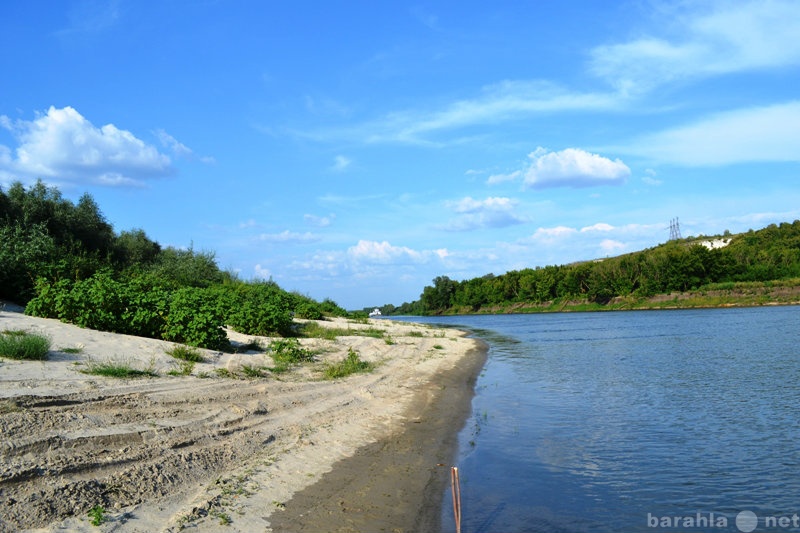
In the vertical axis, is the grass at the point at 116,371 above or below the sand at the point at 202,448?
above

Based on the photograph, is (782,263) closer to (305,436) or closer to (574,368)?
(574,368)

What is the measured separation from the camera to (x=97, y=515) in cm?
575

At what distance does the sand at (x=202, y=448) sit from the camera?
6277mm

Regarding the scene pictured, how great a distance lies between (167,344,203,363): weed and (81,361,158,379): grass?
1852 millimetres

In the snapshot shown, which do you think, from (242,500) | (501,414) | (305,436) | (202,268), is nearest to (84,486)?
(242,500)

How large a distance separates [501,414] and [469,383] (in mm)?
5726

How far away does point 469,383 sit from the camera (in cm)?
2025

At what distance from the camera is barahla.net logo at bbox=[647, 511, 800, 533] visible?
718 centimetres

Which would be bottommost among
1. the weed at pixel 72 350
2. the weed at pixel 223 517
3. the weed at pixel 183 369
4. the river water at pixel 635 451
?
the river water at pixel 635 451

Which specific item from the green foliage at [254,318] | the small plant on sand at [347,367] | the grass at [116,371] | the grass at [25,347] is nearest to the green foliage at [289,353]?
the small plant on sand at [347,367]

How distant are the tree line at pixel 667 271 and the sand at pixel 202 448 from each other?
96.5 meters

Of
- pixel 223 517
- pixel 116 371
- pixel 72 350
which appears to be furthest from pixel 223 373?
pixel 223 517

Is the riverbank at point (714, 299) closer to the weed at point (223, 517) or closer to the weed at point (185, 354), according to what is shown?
the weed at point (185, 354)

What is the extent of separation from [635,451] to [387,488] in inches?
206
